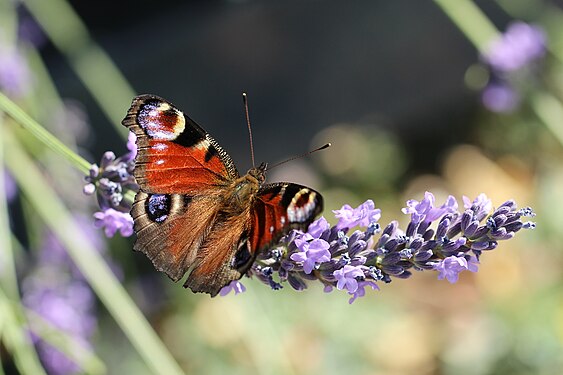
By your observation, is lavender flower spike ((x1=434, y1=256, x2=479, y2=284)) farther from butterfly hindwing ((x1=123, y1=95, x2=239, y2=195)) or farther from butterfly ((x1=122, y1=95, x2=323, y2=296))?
butterfly hindwing ((x1=123, y1=95, x2=239, y2=195))

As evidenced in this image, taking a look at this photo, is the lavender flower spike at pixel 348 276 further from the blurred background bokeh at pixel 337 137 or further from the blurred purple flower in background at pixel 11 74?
the blurred purple flower in background at pixel 11 74

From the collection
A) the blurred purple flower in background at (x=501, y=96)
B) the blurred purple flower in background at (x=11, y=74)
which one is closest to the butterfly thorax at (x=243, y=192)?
the blurred purple flower in background at (x=11, y=74)

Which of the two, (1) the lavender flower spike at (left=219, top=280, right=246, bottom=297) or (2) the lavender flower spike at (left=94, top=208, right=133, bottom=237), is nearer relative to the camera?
(1) the lavender flower spike at (left=219, top=280, right=246, bottom=297)

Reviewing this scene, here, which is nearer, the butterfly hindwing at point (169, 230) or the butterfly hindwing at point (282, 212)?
the butterfly hindwing at point (282, 212)

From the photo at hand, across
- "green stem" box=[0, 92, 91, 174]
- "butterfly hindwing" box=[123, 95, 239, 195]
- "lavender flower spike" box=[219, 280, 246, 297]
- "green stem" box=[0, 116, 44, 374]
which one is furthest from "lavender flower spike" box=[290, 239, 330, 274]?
"green stem" box=[0, 116, 44, 374]

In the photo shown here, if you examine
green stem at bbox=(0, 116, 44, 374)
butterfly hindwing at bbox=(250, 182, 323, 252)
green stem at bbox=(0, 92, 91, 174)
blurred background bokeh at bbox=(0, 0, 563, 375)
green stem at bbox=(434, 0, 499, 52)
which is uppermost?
Result: green stem at bbox=(0, 92, 91, 174)

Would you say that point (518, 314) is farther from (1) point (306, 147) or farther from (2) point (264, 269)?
(2) point (264, 269)
